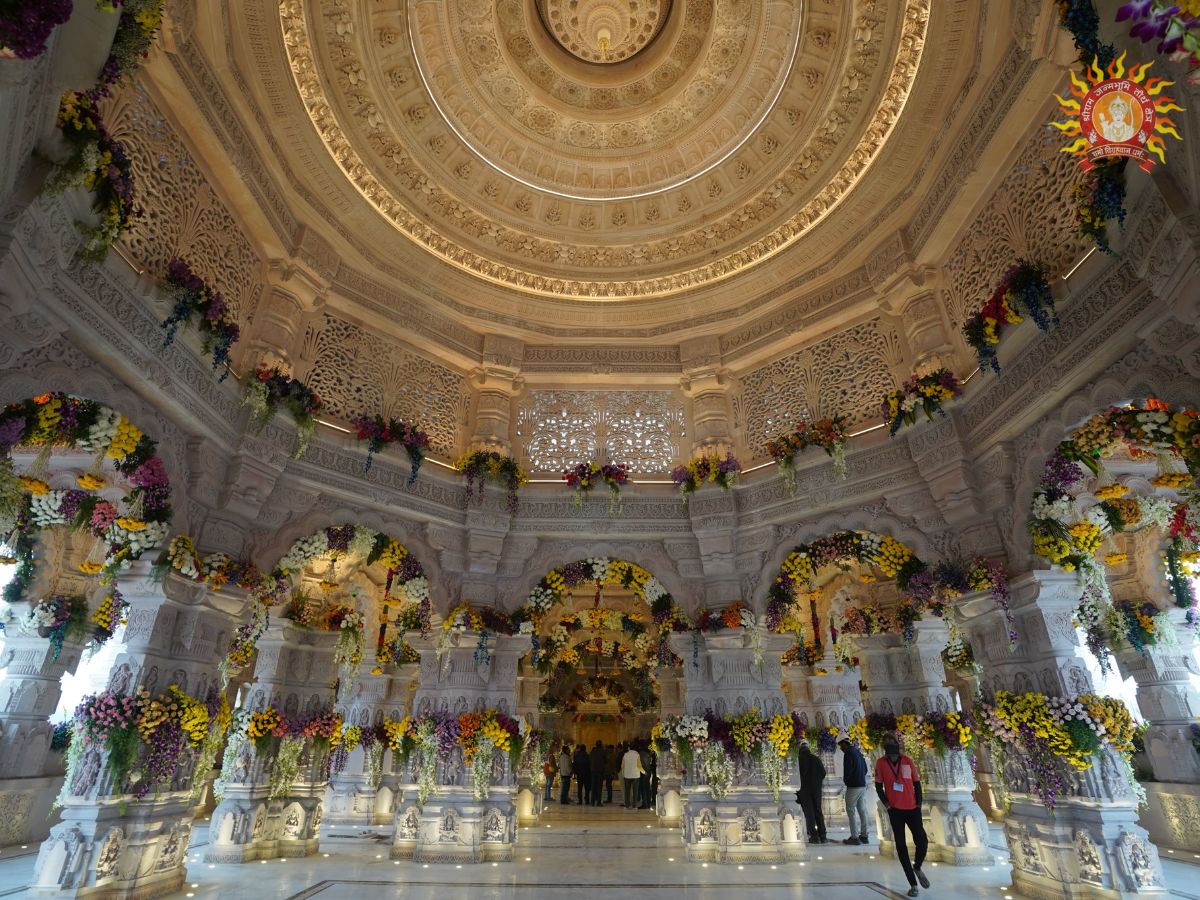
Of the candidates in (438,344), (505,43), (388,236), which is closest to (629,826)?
(438,344)

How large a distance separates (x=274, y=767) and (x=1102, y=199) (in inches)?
462

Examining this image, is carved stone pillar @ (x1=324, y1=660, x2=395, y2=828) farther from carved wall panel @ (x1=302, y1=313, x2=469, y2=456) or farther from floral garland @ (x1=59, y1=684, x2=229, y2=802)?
carved wall panel @ (x1=302, y1=313, x2=469, y2=456)

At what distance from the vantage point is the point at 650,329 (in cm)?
1098

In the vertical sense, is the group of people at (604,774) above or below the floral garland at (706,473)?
below

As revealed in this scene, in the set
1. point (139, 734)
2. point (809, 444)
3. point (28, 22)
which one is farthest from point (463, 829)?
point (28, 22)

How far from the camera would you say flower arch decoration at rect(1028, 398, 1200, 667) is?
5.20 metres

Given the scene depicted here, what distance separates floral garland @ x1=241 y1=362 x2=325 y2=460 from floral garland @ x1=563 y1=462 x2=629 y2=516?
376 centimetres

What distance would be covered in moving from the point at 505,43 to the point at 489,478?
6548 millimetres

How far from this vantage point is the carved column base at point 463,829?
8.48 m

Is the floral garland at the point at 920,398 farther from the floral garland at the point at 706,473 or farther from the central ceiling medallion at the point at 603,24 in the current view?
the central ceiling medallion at the point at 603,24

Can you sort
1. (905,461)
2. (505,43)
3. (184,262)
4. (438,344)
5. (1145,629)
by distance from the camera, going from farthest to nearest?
(438,344), (505,43), (1145,629), (905,461), (184,262)

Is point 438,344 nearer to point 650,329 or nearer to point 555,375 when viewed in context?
point 555,375

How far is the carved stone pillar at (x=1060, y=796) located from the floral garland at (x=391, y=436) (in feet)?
23.6

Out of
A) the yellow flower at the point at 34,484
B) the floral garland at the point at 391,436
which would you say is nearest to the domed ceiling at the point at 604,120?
the floral garland at the point at 391,436
